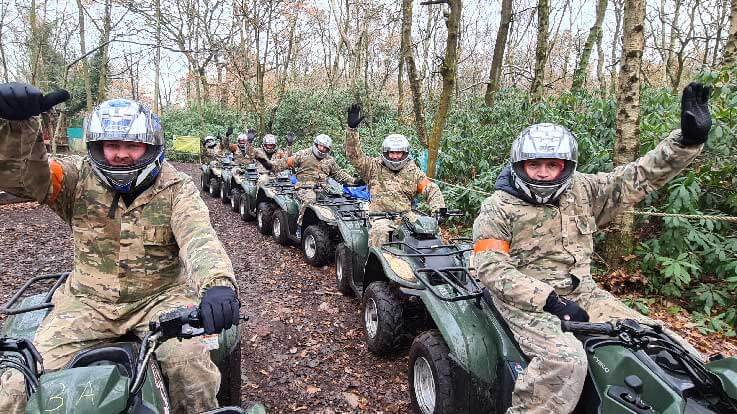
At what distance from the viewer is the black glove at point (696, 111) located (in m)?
2.80

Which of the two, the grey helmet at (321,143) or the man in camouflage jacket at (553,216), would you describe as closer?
the man in camouflage jacket at (553,216)

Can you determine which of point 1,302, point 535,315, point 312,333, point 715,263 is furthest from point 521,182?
point 1,302

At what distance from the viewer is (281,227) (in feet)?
28.0

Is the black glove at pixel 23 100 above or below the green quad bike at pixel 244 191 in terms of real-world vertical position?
above

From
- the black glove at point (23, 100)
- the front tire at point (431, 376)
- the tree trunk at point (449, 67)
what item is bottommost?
the front tire at point (431, 376)

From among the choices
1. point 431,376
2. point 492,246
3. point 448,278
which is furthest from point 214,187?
point 492,246

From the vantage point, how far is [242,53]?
19.8 meters

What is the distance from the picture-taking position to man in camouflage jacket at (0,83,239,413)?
7.96ft

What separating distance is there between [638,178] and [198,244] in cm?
283

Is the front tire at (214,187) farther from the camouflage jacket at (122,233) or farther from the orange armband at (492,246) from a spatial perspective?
the orange armband at (492,246)

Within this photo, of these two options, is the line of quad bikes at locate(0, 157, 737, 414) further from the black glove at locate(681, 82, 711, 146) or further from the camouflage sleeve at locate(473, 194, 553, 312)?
the black glove at locate(681, 82, 711, 146)

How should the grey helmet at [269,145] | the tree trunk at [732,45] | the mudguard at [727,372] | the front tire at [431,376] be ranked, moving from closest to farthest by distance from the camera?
the mudguard at [727,372]
the front tire at [431,376]
the tree trunk at [732,45]
the grey helmet at [269,145]

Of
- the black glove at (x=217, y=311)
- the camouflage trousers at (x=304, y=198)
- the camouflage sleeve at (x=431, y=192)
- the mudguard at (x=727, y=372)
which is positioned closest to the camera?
the black glove at (x=217, y=311)

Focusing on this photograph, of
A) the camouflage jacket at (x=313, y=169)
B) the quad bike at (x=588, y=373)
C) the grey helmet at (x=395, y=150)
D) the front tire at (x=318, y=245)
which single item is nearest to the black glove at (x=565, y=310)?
the quad bike at (x=588, y=373)
